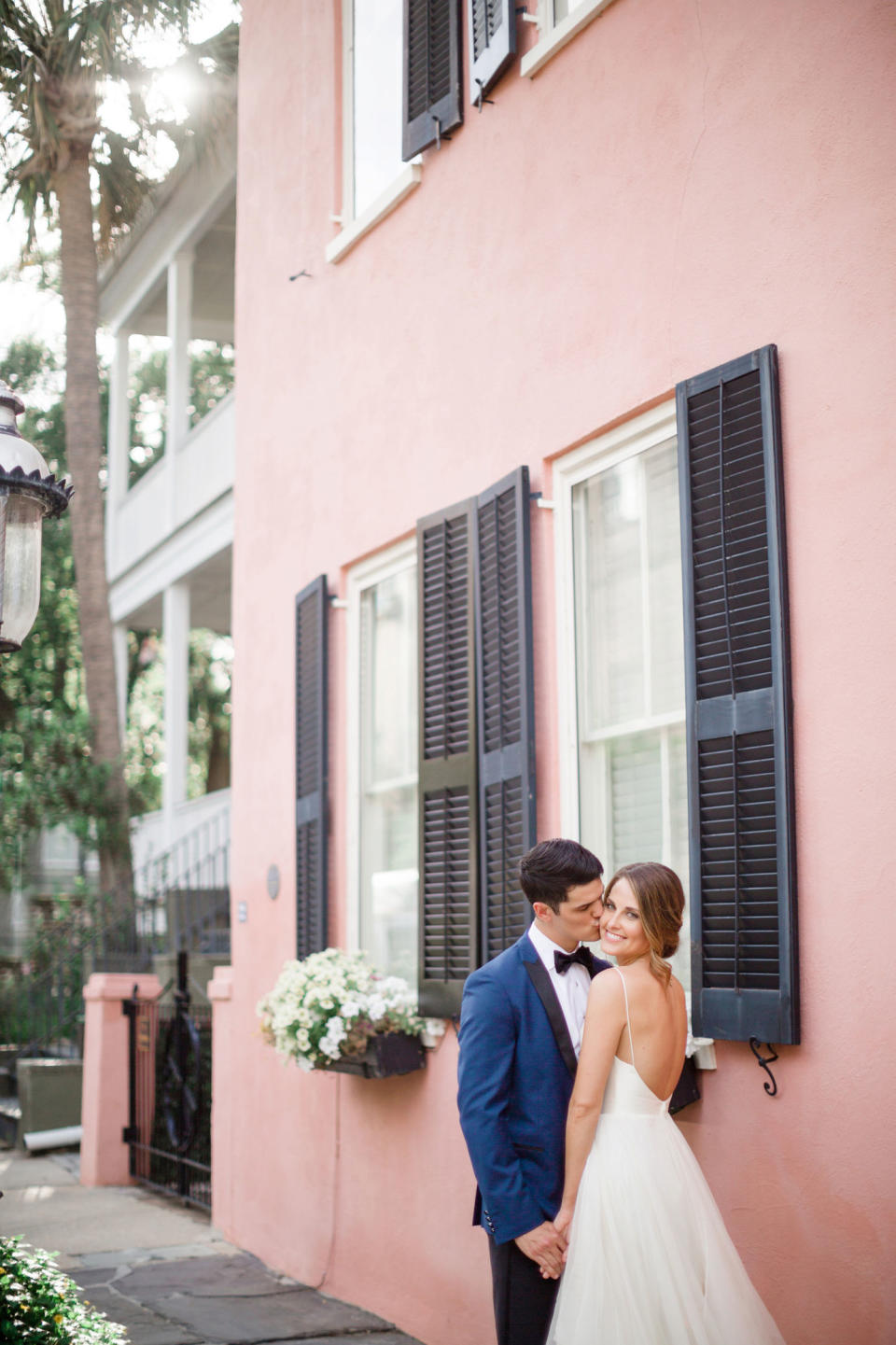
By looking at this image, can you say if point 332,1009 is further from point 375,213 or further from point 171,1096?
point 171,1096

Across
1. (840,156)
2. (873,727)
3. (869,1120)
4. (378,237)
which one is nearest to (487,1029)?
(869,1120)

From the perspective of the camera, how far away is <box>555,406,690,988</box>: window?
16.2 ft

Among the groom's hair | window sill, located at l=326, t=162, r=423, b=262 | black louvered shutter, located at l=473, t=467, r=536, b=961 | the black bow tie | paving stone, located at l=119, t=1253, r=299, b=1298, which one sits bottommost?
paving stone, located at l=119, t=1253, r=299, b=1298

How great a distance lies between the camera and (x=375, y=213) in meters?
7.00

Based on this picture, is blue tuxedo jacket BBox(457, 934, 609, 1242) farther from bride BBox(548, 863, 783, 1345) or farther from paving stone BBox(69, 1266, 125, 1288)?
paving stone BBox(69, 1266, 125, 1288)

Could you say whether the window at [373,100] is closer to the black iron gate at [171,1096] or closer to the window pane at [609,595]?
the window pane at [609,595]

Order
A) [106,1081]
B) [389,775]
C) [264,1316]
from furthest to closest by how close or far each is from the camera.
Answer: [106,1081]
[389,775]
[264,1316]

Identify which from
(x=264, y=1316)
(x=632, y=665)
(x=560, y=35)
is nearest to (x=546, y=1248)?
(x=632, y=665)

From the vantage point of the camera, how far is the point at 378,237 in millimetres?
7078

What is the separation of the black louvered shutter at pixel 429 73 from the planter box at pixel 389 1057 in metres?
3.93

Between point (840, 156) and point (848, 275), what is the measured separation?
14.5 inches

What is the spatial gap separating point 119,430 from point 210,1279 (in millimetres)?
13611

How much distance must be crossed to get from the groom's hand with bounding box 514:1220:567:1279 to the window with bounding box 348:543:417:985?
2.79 m

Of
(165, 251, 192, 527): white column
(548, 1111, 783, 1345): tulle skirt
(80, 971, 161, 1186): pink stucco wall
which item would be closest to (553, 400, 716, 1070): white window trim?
(548, 1111, 783, 1345): tulle skirt
